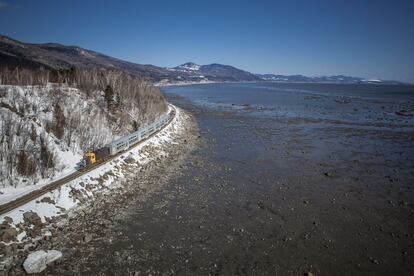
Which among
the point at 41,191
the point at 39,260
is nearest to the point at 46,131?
the point at 41,191

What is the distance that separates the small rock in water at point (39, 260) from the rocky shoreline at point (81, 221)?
19 centimetres

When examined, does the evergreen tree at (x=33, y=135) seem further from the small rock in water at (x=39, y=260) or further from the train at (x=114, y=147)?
the small rock in water at (x=39, y=260)

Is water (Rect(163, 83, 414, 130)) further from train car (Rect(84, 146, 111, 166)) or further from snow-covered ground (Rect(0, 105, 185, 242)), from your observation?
train car (Rect(84, 146, 111, 166))

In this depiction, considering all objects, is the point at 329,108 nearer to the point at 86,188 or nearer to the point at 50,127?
the point at 50,127

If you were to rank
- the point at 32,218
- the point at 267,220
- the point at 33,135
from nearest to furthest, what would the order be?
the point at 32,218
the point at 267,220
the point at 33,135

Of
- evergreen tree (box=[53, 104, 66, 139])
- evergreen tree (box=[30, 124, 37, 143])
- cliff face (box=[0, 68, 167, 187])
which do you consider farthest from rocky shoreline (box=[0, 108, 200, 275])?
evergreen tree (box=[53, 104, 66, 139])

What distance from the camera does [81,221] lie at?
10461mm

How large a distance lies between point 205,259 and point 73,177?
7940 mm

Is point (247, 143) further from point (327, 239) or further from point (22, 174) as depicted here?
point (22, 174)

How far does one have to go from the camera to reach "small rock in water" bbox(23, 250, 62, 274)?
24.5 feet

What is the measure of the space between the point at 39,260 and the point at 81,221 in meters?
2.75

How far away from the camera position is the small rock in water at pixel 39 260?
24.5 ft

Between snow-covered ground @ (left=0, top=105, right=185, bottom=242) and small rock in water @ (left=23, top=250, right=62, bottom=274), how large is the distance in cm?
117

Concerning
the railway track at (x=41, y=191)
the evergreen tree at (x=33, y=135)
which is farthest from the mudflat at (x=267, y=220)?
the evergreen tree at (x=33, y=135)
